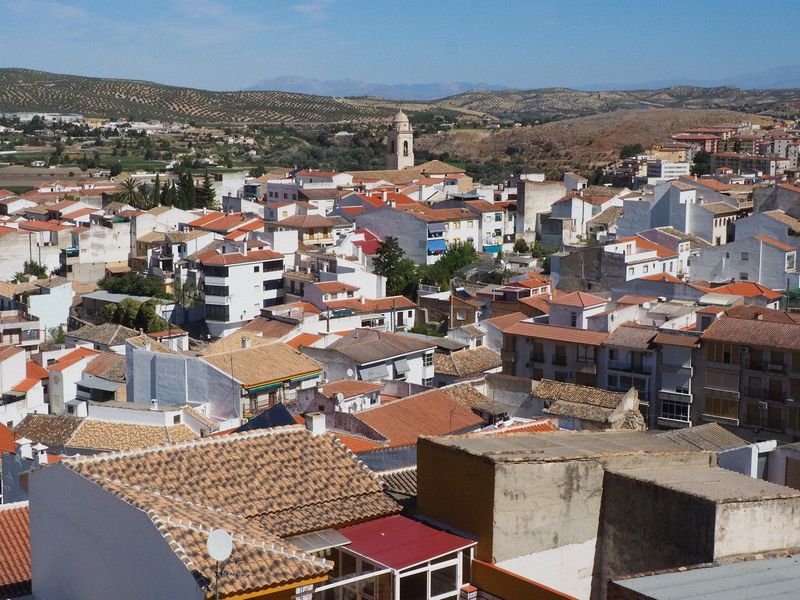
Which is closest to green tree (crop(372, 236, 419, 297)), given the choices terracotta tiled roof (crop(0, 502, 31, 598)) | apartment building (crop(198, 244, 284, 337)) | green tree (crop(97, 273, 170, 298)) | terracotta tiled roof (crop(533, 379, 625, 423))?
apartment building (crop(198, 244, 284, 337))

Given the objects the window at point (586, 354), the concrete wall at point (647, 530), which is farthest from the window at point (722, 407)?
the concrete wall at point (647, 530)

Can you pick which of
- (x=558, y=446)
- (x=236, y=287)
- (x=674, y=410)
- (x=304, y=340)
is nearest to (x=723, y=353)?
(x=674, y=410)

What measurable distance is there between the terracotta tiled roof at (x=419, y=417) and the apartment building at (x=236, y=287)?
16768mm

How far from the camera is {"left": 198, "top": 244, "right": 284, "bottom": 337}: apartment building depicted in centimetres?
3697

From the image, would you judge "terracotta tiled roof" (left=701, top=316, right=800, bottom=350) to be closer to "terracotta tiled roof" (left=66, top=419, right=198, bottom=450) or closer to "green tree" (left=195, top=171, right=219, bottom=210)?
"terracotta tiled roof" (left=66, top=419, right=198, bottom=450)

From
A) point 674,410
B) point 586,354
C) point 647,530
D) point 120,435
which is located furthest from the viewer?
point 586,354

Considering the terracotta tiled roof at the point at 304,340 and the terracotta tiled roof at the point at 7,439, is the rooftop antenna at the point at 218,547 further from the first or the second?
the terracotta tiled roof at the point at 304,340

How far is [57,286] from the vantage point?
37.8 meters

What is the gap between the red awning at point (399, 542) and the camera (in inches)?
282

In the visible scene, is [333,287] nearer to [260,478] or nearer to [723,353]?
[723,353]

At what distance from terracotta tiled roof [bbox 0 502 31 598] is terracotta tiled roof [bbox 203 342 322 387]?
11.5m

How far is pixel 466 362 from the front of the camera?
2844 centimetres

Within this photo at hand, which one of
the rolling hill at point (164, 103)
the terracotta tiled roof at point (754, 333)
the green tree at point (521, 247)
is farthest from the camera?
the rolling hill at point (164, 103)

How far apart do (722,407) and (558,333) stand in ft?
14.2
